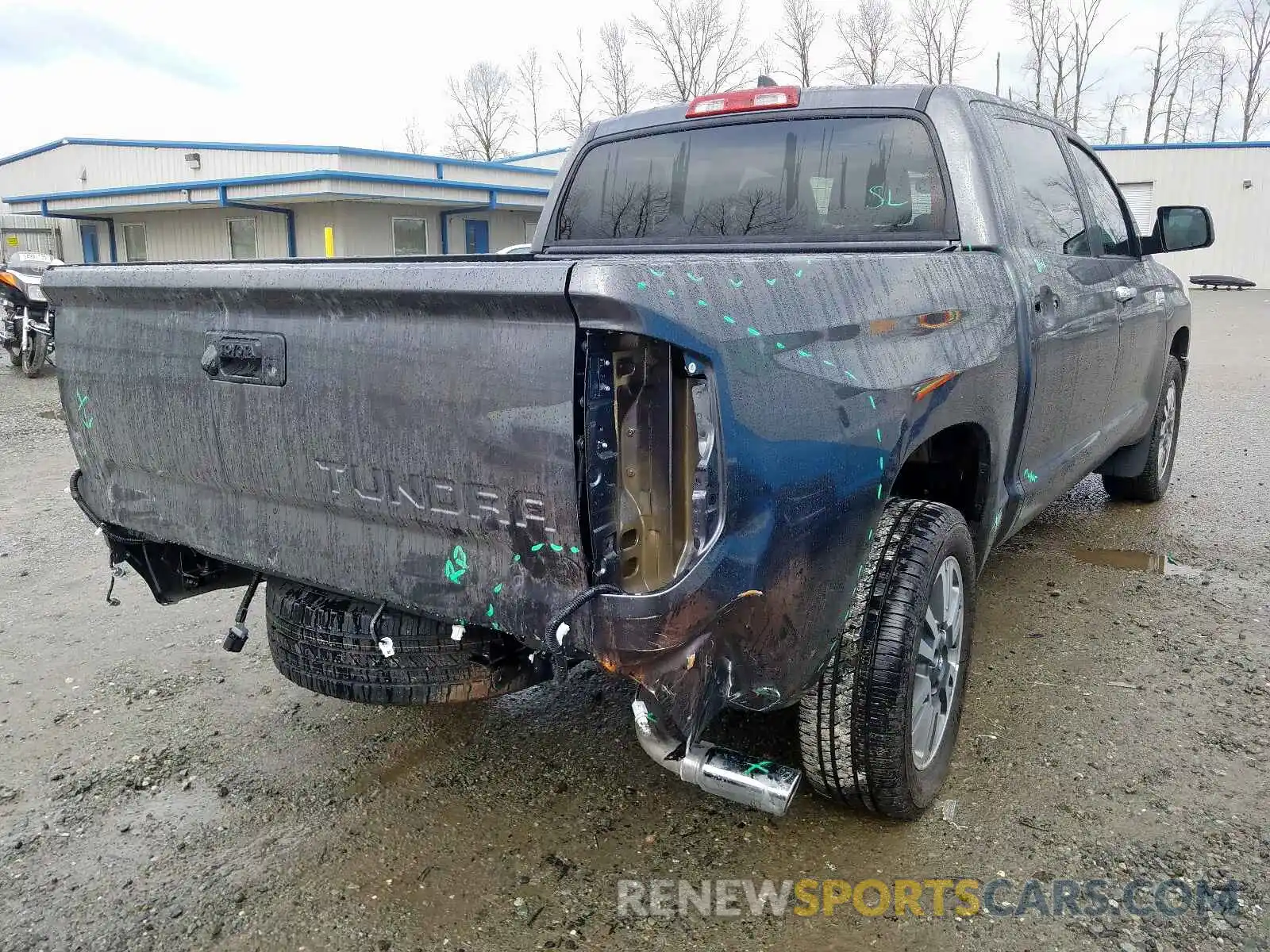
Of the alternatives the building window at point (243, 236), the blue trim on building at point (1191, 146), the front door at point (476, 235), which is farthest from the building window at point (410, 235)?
the blue trim on building at point (1191, 146)

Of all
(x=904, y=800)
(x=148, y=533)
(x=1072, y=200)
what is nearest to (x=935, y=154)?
(x=1072, y=200)

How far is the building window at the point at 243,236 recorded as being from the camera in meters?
24.7

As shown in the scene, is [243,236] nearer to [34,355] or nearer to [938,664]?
[34,355]

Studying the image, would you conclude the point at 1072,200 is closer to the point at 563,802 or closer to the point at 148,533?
the point at 563,802

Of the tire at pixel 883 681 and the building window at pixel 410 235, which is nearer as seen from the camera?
the tire at pixel 883 681

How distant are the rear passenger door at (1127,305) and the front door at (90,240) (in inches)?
1167

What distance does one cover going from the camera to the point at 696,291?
1916 millimetres

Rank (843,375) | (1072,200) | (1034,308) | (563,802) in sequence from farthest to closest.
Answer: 1. (1072,200)
2. (1034,308)
3. (563,802)
4. (843,375)

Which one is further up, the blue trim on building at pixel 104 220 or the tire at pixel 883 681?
the blue trim on building at pixel 104 220

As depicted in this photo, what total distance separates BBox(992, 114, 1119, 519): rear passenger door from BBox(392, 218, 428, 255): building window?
21.0m

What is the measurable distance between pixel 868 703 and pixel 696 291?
1.14 meters

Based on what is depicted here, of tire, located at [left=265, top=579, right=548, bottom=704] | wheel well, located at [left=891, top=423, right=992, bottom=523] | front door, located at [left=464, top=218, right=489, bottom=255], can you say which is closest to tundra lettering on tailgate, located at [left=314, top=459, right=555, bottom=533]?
tire, located at [left=265, top=579, right=548, bottom=704]

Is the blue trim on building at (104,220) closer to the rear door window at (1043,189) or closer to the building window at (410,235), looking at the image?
the building window at (410,235)

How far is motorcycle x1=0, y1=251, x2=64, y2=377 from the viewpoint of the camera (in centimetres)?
1304
